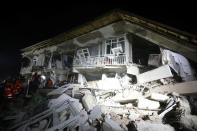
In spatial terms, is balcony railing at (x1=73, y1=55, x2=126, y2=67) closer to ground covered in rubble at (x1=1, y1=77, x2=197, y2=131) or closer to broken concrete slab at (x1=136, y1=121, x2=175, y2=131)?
ground covered in rubble at (x1=1, y1=77, x2=197, y2=131)

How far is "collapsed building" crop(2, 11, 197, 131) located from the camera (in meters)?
9.73

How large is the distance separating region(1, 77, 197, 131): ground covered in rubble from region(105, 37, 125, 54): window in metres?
5.33

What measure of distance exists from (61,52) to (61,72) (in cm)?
262

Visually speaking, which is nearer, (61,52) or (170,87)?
(170,87)

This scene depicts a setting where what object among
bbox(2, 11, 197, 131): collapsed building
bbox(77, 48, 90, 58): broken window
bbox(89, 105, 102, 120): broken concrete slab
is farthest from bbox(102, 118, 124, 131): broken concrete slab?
bbox(77, 48, 90, 58): broken window

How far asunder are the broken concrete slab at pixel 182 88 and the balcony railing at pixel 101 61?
529cm

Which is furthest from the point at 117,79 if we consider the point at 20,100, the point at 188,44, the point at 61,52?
the point at 61,52

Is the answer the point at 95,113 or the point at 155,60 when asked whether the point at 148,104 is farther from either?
the point at 155,60

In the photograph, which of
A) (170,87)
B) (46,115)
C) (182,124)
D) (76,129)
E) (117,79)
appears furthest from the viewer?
(117,79)

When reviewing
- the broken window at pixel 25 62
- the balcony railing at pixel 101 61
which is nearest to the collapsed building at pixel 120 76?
the balcony railing at pixel 101 61

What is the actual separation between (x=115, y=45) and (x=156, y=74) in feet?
20.2

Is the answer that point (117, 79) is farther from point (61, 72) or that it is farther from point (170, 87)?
point (61, 72)

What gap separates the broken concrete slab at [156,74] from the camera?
41.4ft

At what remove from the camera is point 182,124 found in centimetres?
838
